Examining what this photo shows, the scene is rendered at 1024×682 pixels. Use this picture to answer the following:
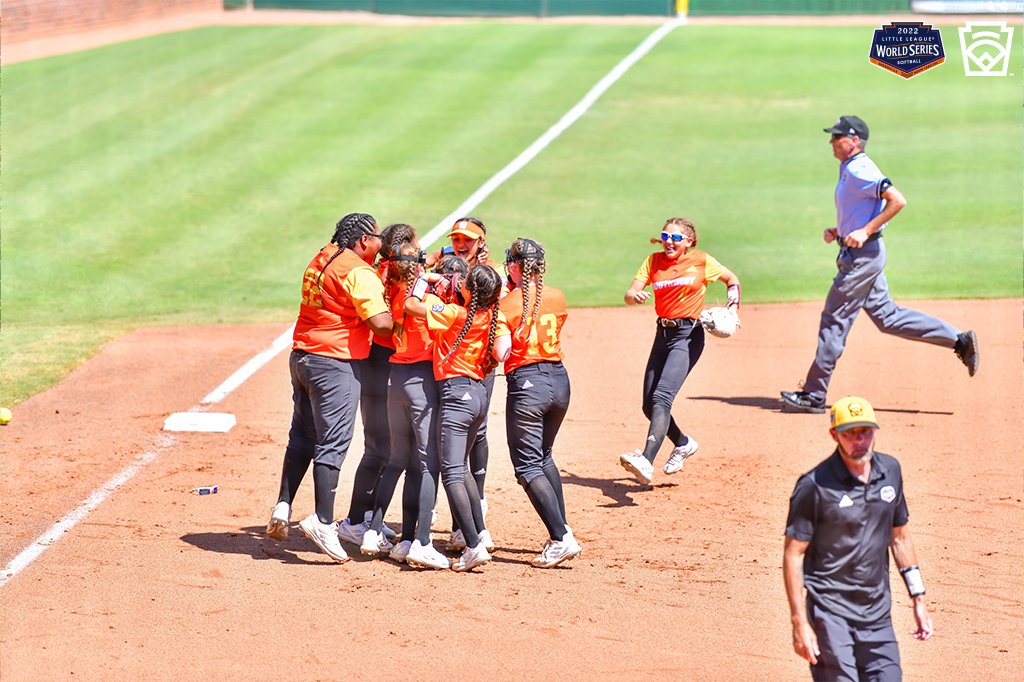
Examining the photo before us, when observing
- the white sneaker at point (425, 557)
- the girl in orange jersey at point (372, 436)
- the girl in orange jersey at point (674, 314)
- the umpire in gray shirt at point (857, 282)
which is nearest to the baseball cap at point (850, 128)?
the umpire in gray shirt at point (857, 282)

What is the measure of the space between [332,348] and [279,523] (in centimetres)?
126

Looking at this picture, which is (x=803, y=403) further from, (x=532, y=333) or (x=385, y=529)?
(x=385, y=529)

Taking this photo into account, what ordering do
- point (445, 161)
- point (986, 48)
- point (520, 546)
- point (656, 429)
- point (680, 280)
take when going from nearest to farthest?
point (520, 546) < point (656, 429) < point (680, 280) < point (445, 161) < point (986, 48)

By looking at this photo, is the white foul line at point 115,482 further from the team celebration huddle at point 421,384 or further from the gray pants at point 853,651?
the gray pants at point 853,651

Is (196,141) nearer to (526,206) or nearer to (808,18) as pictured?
(526,206)

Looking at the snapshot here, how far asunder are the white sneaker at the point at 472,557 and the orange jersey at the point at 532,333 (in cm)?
124

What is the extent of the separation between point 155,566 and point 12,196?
13.7 metres

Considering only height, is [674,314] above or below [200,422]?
above

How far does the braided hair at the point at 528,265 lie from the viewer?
8844 mm

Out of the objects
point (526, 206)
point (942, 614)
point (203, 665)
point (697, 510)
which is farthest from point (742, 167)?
point (203, 665)

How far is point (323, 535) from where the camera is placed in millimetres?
9000

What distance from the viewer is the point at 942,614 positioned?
27.1ft

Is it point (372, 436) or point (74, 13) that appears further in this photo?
point (74, 13)

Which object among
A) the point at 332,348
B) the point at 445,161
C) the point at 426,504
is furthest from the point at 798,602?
the point at 445,161
